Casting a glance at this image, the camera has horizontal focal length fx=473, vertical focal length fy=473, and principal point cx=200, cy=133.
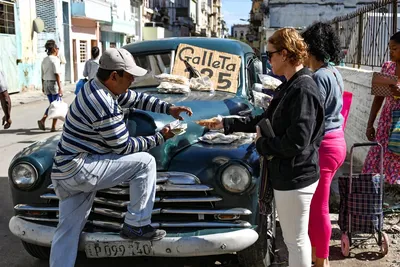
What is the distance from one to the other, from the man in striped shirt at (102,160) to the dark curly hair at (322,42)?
4.03 ft

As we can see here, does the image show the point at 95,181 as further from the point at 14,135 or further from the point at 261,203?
the point at 14,135

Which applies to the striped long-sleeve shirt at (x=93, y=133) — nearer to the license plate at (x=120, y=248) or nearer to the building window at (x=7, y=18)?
the license plate at (x=120, y=248)

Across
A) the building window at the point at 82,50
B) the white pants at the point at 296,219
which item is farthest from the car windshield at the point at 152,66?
the building window at the point at 82,50

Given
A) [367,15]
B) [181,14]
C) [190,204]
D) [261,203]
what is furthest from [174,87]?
[181,14]

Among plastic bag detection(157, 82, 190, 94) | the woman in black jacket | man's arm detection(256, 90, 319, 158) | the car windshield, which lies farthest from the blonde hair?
the car windshield

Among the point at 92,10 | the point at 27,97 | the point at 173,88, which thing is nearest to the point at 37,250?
the point at 173,88

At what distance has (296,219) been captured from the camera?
2.85 m

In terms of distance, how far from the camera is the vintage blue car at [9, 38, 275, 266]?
10.4 feet

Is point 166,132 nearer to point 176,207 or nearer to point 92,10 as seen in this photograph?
point 176,207

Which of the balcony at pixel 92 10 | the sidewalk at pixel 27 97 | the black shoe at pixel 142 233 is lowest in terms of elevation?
the sidewalk at pixel 27 97

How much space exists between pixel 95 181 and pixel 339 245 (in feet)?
7.80

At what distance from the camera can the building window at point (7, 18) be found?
59.2ft

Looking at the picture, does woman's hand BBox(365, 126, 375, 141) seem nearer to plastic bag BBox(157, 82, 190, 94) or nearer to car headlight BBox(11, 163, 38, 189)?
plastic bag BBox(157, 82, 190, 94)

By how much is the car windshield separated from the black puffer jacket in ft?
7.25
